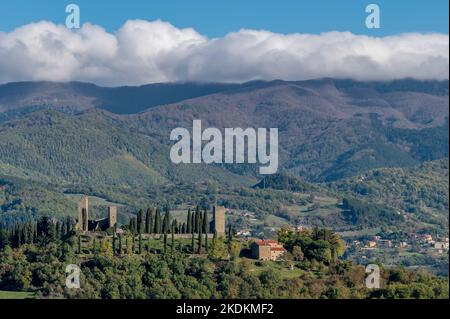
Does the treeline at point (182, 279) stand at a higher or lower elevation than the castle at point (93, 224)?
lower

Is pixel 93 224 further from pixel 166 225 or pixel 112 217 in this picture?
pixel 166 225

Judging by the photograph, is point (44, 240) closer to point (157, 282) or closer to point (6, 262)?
point (6, 262)

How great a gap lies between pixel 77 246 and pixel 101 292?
1181 cm

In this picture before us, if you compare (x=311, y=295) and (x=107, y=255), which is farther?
(x=107, y=255)

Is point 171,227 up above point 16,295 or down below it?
above

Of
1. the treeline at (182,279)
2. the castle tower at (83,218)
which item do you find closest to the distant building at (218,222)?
the treeline at (182,279)

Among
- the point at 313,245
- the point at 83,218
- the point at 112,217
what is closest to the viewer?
the point at 313,245

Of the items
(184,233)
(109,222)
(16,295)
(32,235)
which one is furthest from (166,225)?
(16,295)

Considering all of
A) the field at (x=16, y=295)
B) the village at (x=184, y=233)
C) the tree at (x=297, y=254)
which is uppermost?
the village at (x=184, y=233)

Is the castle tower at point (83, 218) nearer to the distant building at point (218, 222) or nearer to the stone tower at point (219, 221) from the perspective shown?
the distant building at point (218, 222)

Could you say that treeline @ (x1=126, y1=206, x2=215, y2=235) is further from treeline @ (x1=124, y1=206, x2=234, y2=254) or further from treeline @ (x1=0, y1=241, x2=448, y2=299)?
treeline @ (x1=0, y1=241, x2=448, y2=299)

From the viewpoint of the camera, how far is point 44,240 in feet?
398
